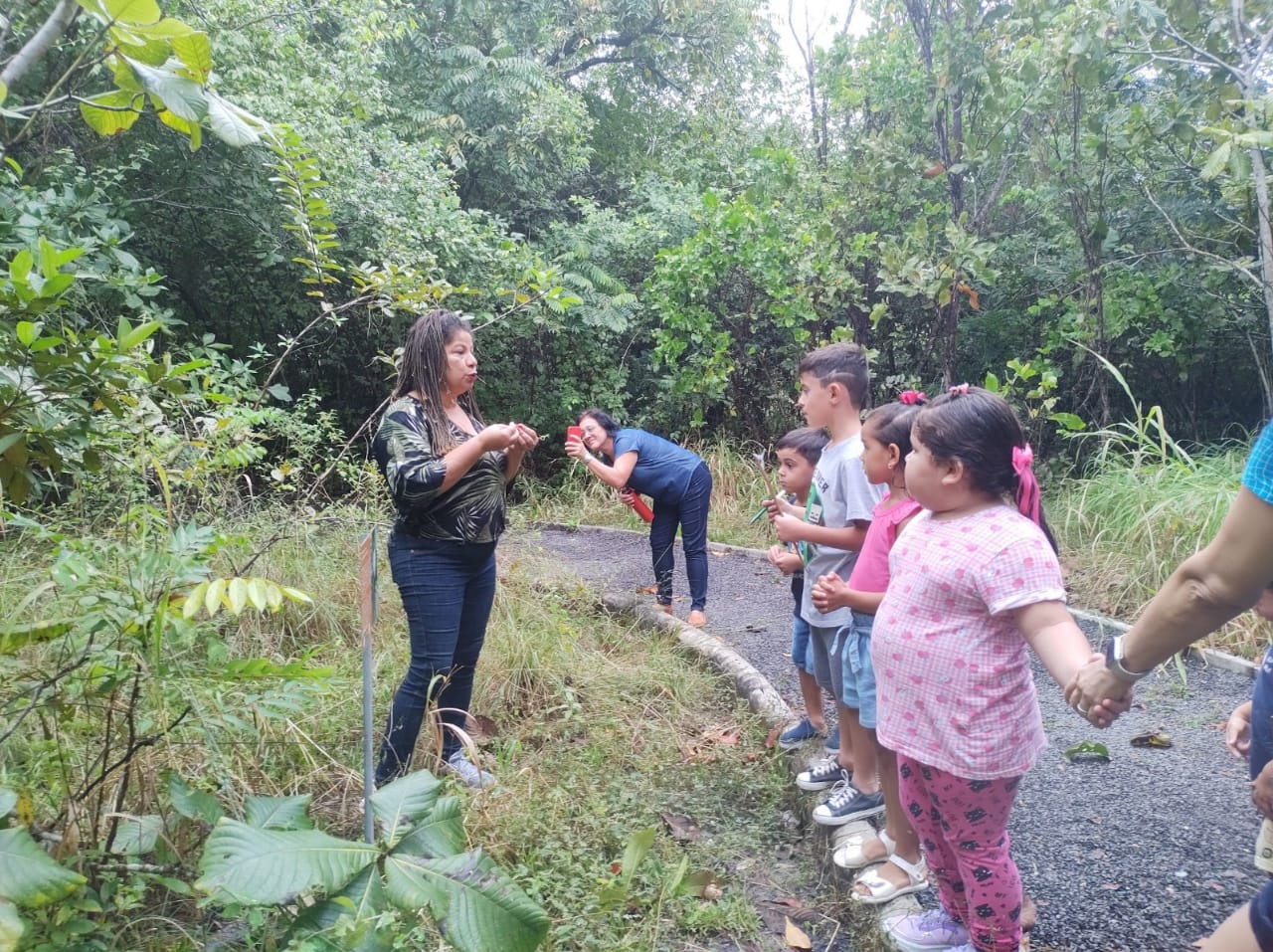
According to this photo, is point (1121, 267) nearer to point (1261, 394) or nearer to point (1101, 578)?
point (1261, 394)

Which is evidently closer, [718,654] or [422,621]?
[422,621]

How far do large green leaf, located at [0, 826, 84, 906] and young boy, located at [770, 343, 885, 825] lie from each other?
6.44 ft

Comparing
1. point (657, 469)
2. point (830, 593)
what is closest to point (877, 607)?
point (830, 593)

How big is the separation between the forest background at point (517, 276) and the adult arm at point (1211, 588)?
154 cm

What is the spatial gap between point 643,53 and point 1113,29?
10038 mm

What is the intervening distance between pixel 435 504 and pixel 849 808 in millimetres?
1700

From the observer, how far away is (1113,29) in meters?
5.39

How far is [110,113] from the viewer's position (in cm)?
186

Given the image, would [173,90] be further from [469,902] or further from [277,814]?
[469,902]

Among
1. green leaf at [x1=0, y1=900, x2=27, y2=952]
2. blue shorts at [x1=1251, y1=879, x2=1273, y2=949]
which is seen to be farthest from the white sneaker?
blue shorts at [x1=1251, y1=879, x2=1273, y2=949]

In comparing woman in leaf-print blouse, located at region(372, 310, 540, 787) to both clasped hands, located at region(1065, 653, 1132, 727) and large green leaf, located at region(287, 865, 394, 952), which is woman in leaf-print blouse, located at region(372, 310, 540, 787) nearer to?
large green leaf, located at region(287, 865, 394, 952)

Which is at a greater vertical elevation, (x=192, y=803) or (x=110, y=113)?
(x=110, y=113)

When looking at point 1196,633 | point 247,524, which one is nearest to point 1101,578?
point 1196,633

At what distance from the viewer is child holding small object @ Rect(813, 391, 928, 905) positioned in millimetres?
2295
